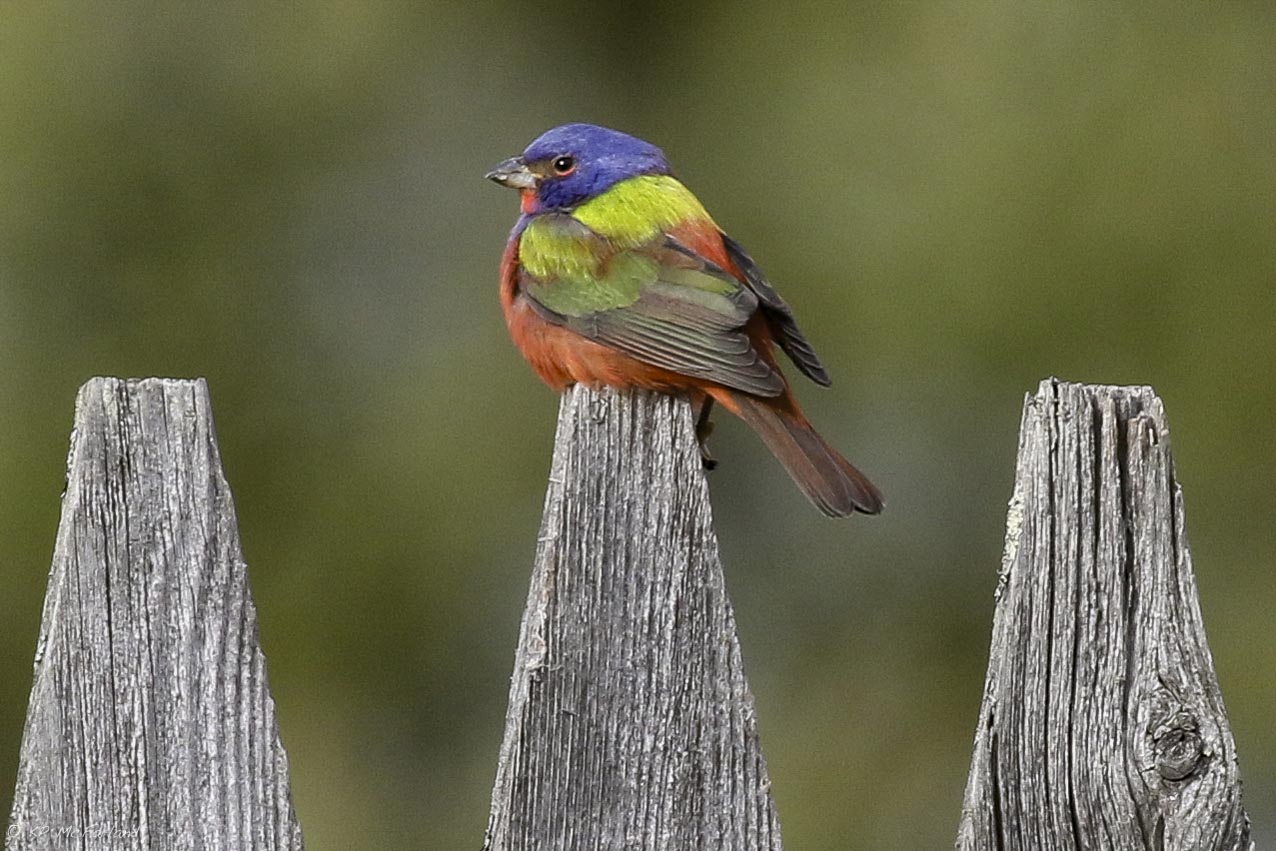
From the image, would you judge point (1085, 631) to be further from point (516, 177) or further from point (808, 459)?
point (516, 177)

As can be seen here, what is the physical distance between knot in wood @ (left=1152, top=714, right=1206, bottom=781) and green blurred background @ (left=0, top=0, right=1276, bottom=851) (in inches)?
111

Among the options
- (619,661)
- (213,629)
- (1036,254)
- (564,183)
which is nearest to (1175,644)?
(619,661)

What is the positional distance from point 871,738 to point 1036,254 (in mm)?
1512

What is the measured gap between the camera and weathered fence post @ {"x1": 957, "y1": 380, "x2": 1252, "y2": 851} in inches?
88.7

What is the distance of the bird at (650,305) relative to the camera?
12.8ft

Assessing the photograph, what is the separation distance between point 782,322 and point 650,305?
13.7 inches

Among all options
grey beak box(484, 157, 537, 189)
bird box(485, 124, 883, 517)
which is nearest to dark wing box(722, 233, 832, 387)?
bird box(485, 124, 883, 517)

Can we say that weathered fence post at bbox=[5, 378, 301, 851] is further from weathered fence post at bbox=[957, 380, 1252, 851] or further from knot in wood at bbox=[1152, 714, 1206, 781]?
knot in wood at bbox=[1152, 714, 1206, 781]

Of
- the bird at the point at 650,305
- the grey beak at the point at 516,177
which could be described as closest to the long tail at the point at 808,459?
the bird at the point at 650,305

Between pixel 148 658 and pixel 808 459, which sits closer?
pixel 148 658

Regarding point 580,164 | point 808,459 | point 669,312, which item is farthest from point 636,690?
point 580,164

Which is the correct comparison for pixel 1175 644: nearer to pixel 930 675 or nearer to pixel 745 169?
pixel 930 675

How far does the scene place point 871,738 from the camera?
201 inches

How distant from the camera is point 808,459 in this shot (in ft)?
12.3
